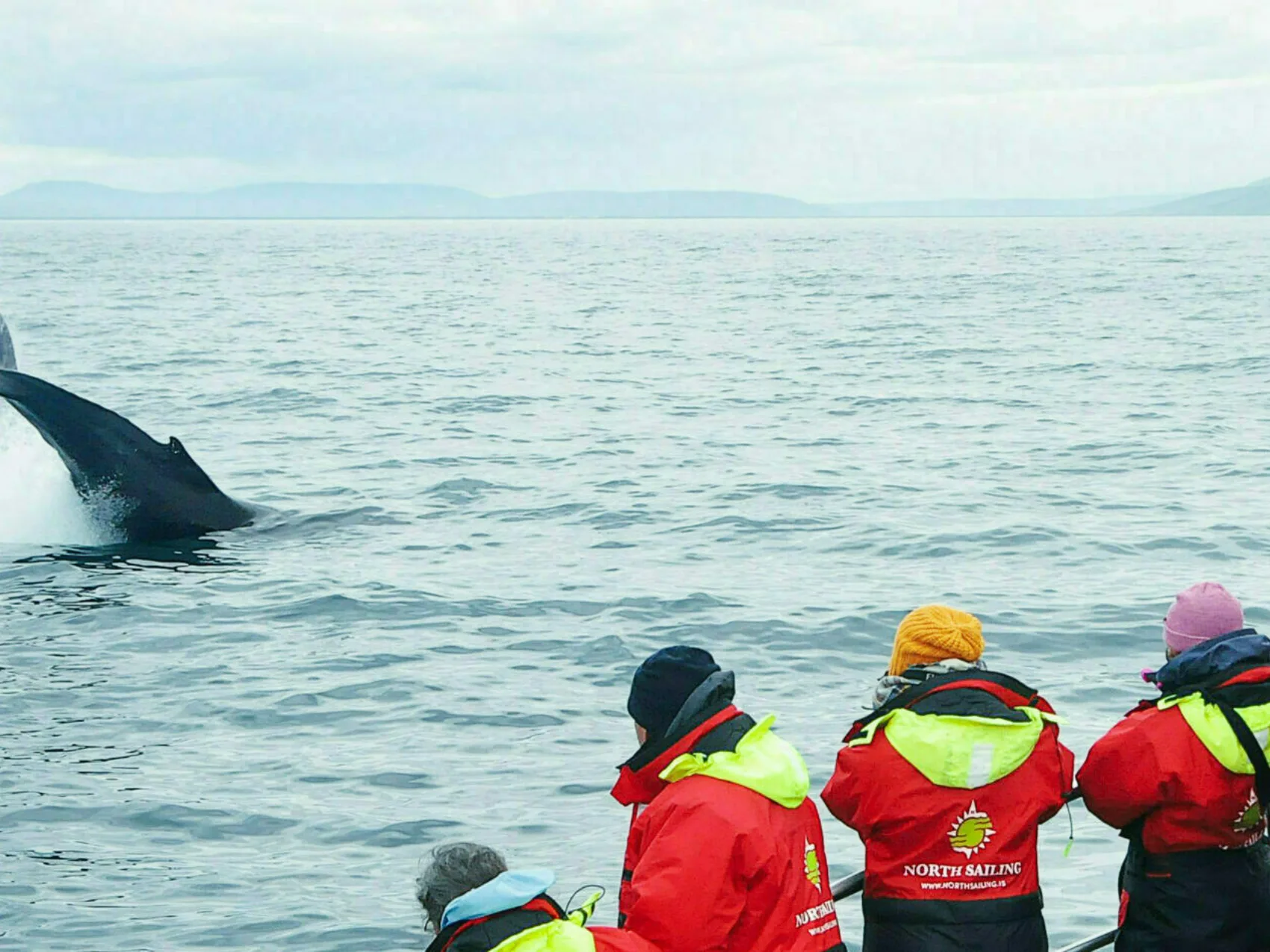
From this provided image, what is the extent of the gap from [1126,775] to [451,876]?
221 centimetres

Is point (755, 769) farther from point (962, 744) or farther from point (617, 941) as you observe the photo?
point (962, 744)

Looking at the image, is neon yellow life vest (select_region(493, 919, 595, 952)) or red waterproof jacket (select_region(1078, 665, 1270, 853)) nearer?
neon yellow life vest (select_region(493, 919, 595, 952))

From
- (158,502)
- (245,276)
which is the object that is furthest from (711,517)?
(245,276)

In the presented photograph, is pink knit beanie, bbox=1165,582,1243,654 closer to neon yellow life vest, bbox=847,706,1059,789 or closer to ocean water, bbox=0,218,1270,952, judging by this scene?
neon yellow life vest, bbox=847,706,1059,789

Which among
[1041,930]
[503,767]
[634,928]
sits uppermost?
[634,928]

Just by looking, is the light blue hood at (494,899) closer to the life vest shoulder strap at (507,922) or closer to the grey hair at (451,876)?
the life vest shoulder strap at (507,922)

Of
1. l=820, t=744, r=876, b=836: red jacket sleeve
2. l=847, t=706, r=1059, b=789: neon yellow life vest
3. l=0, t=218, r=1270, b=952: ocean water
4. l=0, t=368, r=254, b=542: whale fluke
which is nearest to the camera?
l=847, t=706, r=1059, b=789: neon yellow life vest

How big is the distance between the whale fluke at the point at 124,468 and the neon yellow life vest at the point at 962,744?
924cm

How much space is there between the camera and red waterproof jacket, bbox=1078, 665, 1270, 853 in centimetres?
507

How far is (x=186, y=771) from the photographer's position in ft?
31.0

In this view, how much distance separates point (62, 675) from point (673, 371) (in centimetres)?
2506

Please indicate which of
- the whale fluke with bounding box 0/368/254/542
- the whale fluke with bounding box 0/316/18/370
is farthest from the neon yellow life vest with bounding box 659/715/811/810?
the whale fluke with bounding box 0/316/18/370

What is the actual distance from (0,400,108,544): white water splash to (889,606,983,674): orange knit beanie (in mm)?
11250

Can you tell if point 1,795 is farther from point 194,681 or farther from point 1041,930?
point 1041,930
